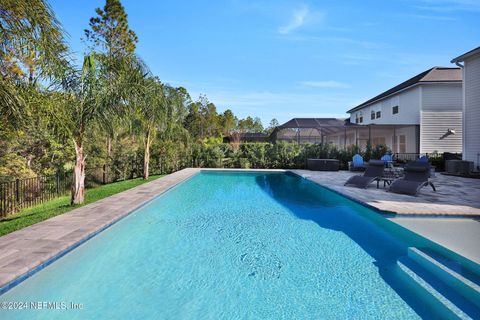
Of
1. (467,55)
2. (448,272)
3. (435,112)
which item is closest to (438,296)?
(448,272)

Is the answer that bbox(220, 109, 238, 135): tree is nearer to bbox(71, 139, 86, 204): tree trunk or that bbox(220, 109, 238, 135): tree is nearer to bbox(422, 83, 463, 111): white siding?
bbox(422, 83, 463, 111): white siding

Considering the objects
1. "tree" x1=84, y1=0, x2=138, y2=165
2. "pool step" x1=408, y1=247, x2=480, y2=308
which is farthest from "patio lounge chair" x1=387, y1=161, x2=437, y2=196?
"tree" x1=84, y1=0, x2=138, y2=165

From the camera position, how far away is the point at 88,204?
22.6ft

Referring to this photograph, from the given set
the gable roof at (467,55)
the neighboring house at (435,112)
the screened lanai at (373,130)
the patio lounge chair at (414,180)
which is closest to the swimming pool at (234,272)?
the patio lounge chair at (414,180)

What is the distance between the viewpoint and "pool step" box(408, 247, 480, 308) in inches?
115

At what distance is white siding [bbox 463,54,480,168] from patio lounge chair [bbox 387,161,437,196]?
6.86m

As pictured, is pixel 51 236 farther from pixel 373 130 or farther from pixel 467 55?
pixel 373 130

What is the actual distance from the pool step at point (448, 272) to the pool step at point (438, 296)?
0.05 meters

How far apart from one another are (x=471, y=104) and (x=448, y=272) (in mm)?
13455

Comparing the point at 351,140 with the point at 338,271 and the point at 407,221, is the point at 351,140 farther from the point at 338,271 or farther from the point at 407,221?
the point at 338,271

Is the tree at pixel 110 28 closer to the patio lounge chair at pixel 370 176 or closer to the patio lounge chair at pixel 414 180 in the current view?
the patio lounge chair at pixel 370 176

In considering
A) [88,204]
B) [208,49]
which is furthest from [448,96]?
[88,204]

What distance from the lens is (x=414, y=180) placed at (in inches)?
328

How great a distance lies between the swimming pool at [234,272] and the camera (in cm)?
295
